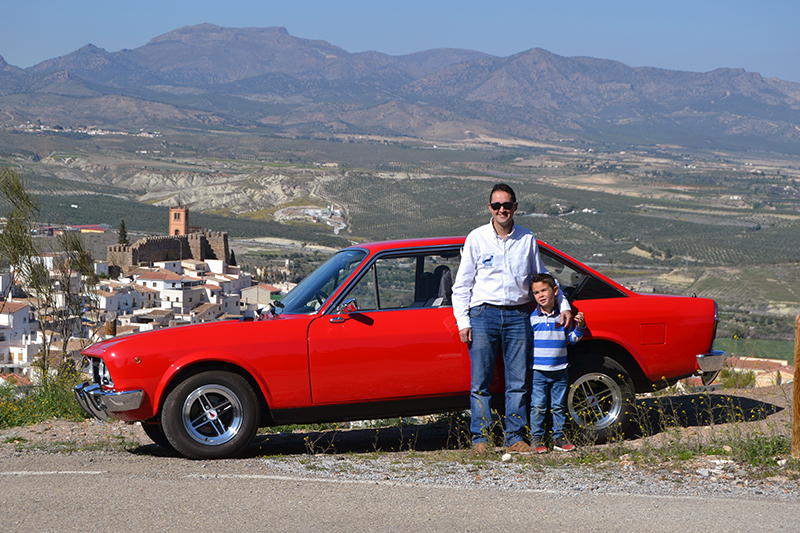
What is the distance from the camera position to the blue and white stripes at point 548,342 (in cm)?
649

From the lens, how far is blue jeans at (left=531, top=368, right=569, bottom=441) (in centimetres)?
652

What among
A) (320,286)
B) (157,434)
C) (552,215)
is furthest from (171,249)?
(320,286)

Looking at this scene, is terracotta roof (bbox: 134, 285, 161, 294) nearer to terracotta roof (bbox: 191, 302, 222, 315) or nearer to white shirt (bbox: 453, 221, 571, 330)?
terracotta roof (bbox: 191, 302, 222, 315)

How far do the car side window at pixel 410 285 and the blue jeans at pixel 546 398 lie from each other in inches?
36.5

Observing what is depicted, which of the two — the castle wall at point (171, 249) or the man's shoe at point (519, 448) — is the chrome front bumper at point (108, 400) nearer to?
the man's shoe at point (519, 448)

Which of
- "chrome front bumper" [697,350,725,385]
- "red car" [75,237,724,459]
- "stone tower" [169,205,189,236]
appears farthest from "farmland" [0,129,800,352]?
"red car" [75,237,724,459]

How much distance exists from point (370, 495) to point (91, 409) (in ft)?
7.87

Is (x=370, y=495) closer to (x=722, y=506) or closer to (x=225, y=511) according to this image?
(x=225, y=511)

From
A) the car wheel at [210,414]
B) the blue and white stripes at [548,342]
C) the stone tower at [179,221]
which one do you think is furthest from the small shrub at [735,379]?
the stone tower at [179,221]

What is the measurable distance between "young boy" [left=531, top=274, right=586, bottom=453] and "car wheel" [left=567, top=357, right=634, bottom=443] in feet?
0.77

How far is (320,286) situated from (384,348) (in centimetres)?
79

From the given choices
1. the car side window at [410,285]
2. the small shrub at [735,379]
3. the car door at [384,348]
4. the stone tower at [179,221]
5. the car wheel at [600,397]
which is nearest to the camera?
the car door at [384,348]

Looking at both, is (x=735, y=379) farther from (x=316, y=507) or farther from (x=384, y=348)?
(x=316, y=507)

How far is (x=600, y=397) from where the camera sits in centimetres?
692
